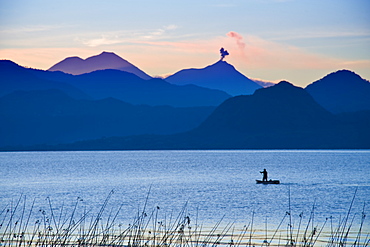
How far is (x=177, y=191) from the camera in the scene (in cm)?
6412

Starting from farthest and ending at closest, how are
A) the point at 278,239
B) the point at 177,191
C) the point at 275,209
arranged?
the point at 177,191 → the point at 275,209 → the point at 278,239

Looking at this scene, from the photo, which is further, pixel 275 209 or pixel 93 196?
pixel 93 196

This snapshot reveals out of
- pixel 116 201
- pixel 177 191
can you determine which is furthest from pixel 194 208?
pixel 177 191

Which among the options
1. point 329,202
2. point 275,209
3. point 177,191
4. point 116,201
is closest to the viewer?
point 275,209

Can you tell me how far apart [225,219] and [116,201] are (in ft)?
55.7

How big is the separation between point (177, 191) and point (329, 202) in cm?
1957

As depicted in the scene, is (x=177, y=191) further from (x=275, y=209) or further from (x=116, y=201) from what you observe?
(x=275, y=209)

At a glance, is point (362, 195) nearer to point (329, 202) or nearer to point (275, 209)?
point (329, 202)

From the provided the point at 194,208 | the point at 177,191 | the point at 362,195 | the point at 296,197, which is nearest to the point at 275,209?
the point at 194,208

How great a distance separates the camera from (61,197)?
190 ft

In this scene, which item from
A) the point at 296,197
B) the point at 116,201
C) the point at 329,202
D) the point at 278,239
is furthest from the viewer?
the point at 296,197

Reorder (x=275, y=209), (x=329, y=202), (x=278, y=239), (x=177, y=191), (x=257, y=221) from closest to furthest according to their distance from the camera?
(x=278, y=239) → (x=257, y=221) → (x=275, y=209) → (x=329, y=202) → (x=177, y=191)

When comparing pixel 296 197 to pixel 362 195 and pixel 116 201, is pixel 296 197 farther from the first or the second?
pixel 116 201

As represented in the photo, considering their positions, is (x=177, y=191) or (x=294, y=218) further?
(x=177, y=191)
